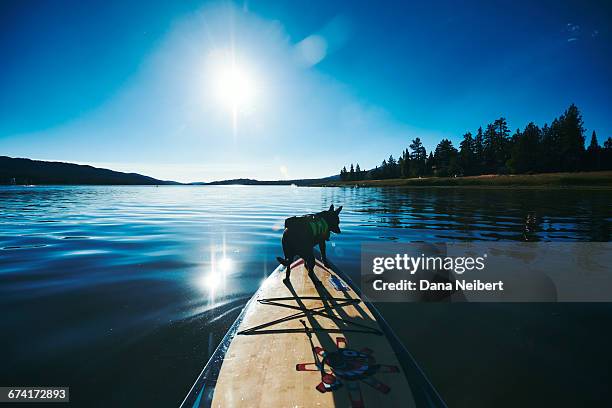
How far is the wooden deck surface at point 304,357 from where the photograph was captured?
9.87 feet

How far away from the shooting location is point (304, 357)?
12.5ft

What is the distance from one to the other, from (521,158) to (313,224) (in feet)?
356

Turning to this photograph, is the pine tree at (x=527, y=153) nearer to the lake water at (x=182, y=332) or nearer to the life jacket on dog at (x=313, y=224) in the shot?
the lake water at (x=182, y=332)

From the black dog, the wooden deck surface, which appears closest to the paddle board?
the wooden deck surface

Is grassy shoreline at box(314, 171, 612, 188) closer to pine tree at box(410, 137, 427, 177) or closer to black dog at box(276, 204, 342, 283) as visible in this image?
pine tree at box(410, 137, 427, 177)

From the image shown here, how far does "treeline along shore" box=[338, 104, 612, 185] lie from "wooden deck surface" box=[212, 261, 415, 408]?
309ft

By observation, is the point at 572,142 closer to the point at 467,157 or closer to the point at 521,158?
the point at 521,158

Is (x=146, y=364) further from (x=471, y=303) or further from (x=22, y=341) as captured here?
(x=471, y=303)

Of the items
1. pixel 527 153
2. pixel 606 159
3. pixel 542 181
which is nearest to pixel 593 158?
pixel 606 159

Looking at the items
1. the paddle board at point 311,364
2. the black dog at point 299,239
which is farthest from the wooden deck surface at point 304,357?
the black dog at point 299,239

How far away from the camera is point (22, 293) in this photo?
6570mm

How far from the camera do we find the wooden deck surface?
118 inches

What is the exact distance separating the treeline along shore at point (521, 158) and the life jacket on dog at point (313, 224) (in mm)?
92047

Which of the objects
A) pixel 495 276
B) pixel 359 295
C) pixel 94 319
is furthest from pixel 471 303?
pixel 94 319
